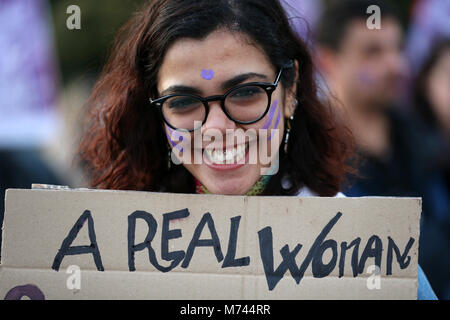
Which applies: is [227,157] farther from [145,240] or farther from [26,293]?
[26,293]

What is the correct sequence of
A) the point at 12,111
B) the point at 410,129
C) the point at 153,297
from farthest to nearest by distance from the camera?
the point at 12,111, the point at 410,129, the point at 153,297

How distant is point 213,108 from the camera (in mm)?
1882

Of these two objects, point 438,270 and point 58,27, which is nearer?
point 438,270

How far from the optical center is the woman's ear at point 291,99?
215 cm

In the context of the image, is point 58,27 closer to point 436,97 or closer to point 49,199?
point 436,97

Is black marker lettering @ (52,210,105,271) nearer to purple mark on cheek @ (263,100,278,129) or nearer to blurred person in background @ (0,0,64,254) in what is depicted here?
purple mark on cheek @ (263,100,278,129)

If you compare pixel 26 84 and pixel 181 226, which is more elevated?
pixel 26 84

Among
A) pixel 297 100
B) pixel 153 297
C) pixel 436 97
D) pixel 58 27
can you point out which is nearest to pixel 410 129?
pixel 436 97

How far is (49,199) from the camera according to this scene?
1.87 m

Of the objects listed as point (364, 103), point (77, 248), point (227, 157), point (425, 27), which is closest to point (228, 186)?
point (227, 157)

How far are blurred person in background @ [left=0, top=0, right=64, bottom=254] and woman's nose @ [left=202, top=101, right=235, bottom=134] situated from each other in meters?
3.08

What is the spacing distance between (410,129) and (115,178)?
259 cm

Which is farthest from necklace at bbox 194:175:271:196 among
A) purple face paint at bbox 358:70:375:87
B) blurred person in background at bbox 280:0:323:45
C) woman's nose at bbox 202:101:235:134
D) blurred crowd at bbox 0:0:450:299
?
purple face paint at bbox 358:70:375:87

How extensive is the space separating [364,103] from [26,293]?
2968mm
